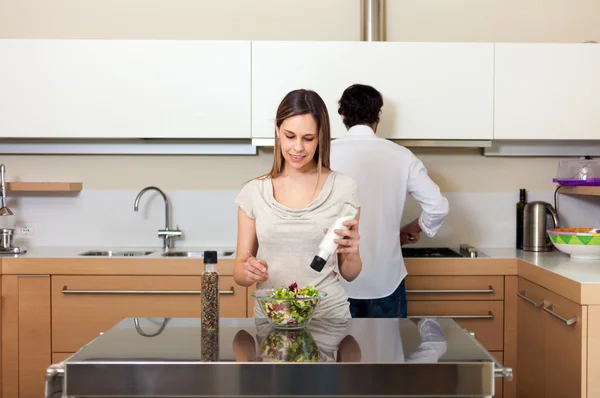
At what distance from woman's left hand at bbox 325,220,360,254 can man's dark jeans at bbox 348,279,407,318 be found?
1.03m

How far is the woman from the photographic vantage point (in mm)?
2121

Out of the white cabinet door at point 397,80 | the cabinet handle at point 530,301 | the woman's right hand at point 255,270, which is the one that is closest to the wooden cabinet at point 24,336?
the white cabinet door at point 397,80

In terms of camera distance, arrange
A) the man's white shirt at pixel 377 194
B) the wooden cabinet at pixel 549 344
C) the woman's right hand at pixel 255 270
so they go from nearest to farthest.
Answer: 1. the woman's right hand at pixel 255 270
2. the wooden cabinet at pixel 549 344
3. the man's white shirt at pixel 377 194

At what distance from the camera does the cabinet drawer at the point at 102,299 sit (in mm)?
3488

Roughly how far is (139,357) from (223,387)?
199mm

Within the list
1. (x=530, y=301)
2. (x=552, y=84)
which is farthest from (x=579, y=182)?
(x=530, y=301)

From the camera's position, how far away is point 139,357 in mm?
1604

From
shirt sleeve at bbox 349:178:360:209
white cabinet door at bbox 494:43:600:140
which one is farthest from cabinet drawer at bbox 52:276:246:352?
white cabinet door at bbox 494:43:600:140

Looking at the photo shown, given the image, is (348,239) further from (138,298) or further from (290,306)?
(138,298)

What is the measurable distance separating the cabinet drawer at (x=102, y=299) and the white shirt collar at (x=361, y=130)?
0.95 m

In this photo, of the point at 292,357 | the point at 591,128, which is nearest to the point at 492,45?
the point at 591,128

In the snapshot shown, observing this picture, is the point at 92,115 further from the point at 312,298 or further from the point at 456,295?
the point at 312,298

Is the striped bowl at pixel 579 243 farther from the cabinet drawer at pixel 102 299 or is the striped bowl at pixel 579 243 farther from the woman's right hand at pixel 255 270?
the woman's right hand at pixel 255 270

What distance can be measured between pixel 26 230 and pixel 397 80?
7.04ft
